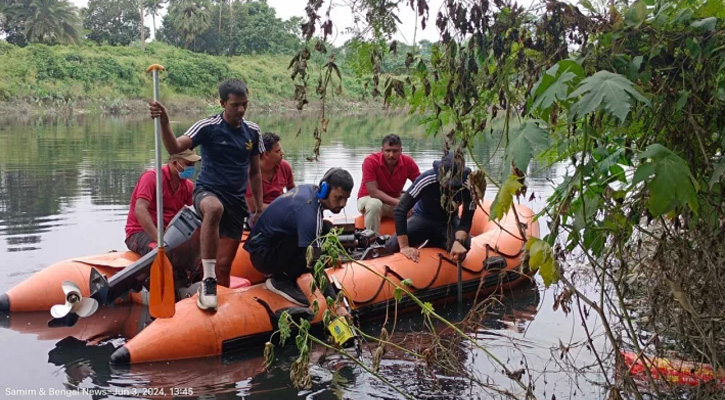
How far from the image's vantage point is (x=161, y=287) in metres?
6.09

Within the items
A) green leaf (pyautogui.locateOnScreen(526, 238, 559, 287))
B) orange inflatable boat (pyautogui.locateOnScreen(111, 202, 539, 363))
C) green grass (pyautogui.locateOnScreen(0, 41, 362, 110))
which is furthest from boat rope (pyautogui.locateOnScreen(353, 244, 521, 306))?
green grass (pyautogui.locateOnScreen(0, 41, 362, 110))

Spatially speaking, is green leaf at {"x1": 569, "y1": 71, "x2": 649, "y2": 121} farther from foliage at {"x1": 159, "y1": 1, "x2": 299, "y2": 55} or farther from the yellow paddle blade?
foliage at {"x1": 159, "y1": 1, "x2": 299, "y2": 55}

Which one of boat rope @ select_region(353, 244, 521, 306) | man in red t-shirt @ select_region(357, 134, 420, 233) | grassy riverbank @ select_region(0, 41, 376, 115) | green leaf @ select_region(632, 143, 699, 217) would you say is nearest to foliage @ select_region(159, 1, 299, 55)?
grassy riverbank @ select_region(0, 41, 376, 115)

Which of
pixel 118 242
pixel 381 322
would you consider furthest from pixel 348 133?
pixel 381 322

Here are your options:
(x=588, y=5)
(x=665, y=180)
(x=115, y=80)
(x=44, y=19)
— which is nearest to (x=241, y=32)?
(x=44, y=19)

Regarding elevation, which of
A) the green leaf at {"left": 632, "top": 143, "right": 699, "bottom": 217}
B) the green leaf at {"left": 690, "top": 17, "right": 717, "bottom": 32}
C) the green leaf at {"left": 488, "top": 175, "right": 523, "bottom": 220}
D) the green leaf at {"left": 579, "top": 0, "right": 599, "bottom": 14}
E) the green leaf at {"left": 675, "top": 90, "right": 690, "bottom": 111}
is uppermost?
the green leaf at {"left": 579, "top": 0, "right": 599, "bottom": 14}

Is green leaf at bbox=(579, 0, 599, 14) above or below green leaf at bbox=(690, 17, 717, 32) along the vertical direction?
above

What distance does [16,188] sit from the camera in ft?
47.6

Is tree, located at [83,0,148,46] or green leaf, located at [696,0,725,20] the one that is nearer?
green leaf, located at [696,0,725,20]

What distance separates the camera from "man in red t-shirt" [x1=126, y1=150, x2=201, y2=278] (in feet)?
23.3

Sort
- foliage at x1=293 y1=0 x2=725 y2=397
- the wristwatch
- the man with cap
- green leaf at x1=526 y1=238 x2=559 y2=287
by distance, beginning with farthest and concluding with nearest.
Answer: the wristwatch
the man with cap
green leaf at x1=526 y1=238 x2=559 y2=287
foliage at x1=293 y1=0 x2=725 y2=397

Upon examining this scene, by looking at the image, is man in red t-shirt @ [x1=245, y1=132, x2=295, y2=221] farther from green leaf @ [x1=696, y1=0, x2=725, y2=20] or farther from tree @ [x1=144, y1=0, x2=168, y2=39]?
tree @ [x1=144, y1=0, x2=168, y2=39]

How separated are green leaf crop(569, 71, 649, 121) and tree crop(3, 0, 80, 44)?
172ft

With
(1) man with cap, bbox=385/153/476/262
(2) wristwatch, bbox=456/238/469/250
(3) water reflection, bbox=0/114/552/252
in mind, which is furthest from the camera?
(3) water reflection, bbox=0/114/552/252
